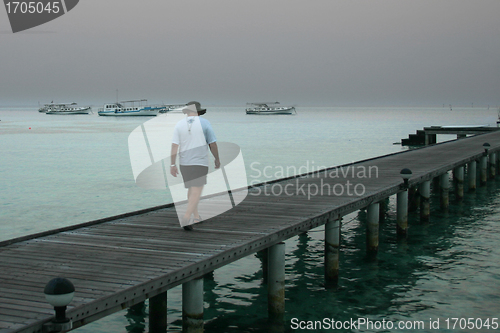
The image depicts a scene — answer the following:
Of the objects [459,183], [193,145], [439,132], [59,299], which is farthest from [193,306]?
[439,132]

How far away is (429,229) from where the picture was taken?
15836mm

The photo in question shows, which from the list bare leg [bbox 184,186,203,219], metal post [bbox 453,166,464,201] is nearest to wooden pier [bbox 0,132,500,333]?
bare leg [bbox 184,186,203,219]

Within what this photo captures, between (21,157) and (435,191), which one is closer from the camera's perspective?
(435,191)

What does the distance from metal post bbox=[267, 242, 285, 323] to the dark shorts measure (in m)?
1.52

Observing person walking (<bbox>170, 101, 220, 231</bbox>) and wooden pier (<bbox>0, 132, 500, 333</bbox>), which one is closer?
wooden pier (<bbox>0, 132, 500, 333</bbox>)

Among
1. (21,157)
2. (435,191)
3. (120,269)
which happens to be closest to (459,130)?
(435,191)

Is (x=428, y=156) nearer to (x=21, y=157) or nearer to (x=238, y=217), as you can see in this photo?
(x=238, y=217)

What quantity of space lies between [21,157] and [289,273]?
132 feet

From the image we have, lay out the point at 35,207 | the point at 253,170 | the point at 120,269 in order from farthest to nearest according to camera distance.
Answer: the point at 253,170 < the point at 35,207 < the point at 120,269

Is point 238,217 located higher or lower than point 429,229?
higher

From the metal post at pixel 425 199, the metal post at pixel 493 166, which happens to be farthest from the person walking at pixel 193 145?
the metal post at pixel 493 166

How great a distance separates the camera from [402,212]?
14.1 meters

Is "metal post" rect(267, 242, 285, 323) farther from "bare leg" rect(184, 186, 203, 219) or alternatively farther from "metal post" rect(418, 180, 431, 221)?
"metal post" rect(418, 180, 431, 221)

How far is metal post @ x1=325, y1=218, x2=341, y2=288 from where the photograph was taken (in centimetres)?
1023
